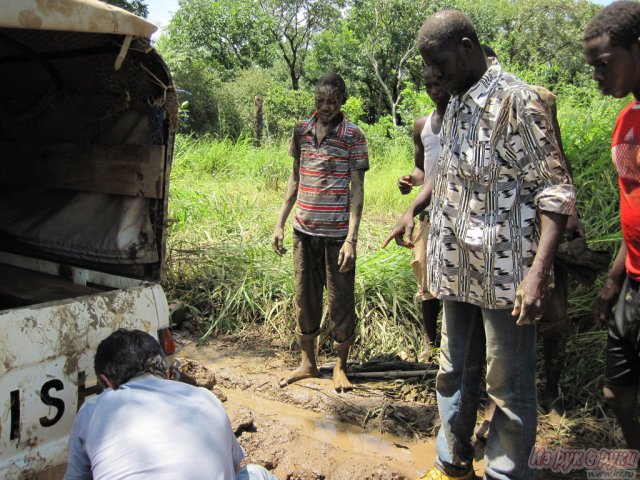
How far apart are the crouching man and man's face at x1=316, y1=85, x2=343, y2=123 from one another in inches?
83.6

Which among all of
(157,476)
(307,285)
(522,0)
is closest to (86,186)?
(307,285)

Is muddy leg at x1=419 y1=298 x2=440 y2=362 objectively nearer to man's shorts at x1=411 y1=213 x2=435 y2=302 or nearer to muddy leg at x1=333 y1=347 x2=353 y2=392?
man's shorts at x1=411 y1=213 x2=435 y2=302

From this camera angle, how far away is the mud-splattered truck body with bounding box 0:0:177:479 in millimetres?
2248

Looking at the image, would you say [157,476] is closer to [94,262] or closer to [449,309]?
[449,309]

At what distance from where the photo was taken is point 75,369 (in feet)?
7.84

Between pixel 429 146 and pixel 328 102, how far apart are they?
0.69m

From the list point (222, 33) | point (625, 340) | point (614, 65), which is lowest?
point (625, 340)

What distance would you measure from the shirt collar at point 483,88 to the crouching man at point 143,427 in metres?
1.48

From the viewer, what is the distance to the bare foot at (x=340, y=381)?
13.1ft

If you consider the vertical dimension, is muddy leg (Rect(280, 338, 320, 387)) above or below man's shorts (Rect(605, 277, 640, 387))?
below

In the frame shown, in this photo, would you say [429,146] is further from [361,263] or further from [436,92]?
[361,263]

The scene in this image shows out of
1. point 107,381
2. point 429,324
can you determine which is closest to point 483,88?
point 107,381

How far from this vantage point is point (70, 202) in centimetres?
346

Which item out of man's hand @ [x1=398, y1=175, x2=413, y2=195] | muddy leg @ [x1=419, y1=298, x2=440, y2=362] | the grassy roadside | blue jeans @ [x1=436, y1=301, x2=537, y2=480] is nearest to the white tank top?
man's hand @ [x1=398, y1=175, x2=413, y2=195]
